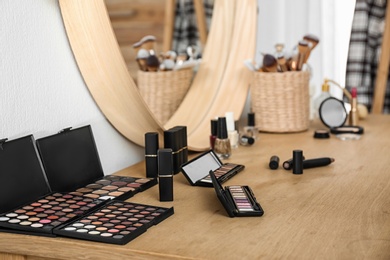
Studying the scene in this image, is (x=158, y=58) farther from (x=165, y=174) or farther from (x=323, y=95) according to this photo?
(x=323, y=95)

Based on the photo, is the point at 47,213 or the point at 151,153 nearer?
the point at 47,213

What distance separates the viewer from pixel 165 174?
4.18ft

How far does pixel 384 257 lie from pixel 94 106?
742 mm

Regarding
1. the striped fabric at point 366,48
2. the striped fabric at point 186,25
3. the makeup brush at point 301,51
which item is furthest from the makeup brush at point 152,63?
the striped fabric at point 366,48

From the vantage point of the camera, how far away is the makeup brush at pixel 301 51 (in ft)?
6.33

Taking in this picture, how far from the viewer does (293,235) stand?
1075 mm

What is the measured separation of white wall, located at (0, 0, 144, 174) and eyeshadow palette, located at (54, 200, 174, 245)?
9.3 inches

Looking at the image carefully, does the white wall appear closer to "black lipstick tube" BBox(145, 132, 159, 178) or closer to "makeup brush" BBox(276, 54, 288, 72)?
"black lipstick tube" BBox(145, 132, 159, 178)

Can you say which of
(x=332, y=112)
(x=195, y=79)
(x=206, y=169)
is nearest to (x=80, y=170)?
(x=206, y=169)

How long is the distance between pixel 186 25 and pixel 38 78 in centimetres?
70

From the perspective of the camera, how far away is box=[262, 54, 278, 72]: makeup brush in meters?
1.93

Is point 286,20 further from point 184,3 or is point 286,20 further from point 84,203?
point 84,203

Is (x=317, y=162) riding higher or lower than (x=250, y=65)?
lower

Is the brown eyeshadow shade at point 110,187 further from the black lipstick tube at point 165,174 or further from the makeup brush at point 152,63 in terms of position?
the makeup brush at point 152,63
